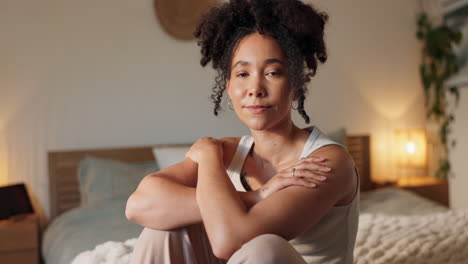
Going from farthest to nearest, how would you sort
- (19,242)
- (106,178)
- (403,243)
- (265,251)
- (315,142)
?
(106,178) → (19,242) → (403,243) → (315,142) → (265,251)

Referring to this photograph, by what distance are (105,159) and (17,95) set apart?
0.72m

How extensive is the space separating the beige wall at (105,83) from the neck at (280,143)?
1762 millimetres

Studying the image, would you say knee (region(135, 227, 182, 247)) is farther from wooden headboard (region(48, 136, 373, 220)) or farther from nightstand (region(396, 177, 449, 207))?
nightstand (region(396, 177, 449, 207))

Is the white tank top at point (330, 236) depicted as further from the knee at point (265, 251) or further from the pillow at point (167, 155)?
the pillow at point (167, 155)

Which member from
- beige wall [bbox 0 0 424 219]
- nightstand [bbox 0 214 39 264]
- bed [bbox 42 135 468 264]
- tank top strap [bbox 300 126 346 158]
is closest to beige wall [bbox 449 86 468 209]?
bed [bbox 42 135 468 264]

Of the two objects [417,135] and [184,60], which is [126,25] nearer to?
[184,60]

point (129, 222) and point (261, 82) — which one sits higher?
point (261, 82)

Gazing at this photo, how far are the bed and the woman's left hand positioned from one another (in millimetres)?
496

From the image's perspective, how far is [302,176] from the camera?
0.99 metres

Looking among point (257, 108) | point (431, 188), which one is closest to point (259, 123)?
point (257, 108)

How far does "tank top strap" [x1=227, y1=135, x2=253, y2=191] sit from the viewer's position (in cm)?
125

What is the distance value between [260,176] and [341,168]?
0.29 meters

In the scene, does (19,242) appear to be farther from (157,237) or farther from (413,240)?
(413,240)

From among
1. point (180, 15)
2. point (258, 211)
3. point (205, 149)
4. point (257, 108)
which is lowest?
point (258, 211)
